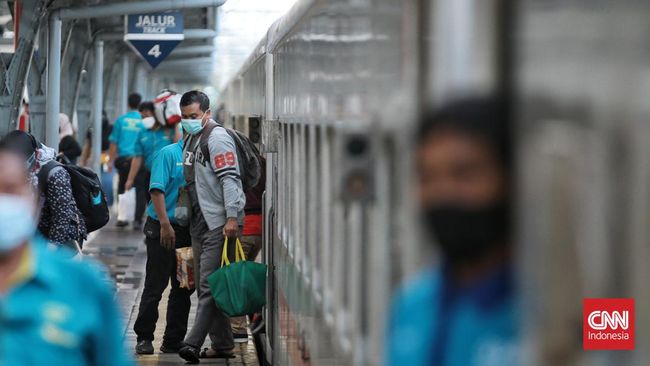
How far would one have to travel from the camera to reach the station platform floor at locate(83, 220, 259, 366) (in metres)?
10.1

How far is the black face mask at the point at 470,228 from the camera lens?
2484mm

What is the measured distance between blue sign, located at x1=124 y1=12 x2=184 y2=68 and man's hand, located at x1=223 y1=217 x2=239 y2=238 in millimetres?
11079

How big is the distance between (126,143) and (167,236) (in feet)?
31.6

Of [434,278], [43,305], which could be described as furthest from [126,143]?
[434,278]

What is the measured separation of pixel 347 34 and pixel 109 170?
58.1 ft

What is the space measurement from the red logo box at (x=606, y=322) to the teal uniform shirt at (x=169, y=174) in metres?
7.01

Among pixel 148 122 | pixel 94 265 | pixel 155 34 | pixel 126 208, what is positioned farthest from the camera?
pixel 126 208

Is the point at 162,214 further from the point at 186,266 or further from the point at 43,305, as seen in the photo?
the point at 43,305

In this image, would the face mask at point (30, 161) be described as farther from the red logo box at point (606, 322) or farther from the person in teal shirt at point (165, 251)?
the red logo box at point (606, 322)

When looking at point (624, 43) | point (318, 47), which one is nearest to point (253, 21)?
point (318, 47)

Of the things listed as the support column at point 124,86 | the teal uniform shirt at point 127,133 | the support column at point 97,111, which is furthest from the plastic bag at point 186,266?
the support column at point 124,86

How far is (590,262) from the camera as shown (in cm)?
273

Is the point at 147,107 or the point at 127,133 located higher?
the point at 147,107

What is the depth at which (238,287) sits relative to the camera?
30.0ft
